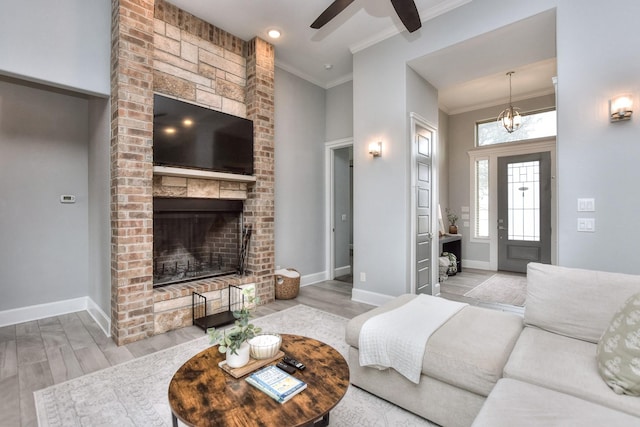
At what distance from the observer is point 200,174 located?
3381 millimetres

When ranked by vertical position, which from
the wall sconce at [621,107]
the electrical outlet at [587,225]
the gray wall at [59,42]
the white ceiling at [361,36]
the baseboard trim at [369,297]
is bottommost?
the baseboard trim at [369,297]

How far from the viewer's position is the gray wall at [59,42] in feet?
8.18

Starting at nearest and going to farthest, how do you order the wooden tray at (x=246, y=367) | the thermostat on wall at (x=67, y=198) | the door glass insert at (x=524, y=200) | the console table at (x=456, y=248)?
the wooden tray at (x=246, y=367)
the thermostat on wall at (x=67, y=198)
the door glass insert at (x=524, y=200)
the console table at (x=456, y=248)

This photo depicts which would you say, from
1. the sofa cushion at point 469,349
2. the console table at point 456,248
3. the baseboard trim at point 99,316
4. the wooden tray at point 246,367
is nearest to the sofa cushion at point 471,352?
the sofa cushion at point 469,349

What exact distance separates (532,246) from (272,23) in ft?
19.3

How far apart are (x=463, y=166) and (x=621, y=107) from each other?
4.30 m

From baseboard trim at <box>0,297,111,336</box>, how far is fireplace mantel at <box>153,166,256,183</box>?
1608 millimetres

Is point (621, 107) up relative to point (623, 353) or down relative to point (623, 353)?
up

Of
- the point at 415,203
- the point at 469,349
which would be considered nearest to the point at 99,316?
the point at 469,349

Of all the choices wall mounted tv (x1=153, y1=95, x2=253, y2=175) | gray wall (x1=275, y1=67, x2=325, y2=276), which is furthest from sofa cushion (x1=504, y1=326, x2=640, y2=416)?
gray wall (x1=275, y1=67, x2=325, y2=276)

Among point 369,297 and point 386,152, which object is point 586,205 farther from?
point 369,297

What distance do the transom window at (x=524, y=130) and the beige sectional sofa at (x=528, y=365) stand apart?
479 centimetres

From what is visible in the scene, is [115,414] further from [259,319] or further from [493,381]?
[493,381]

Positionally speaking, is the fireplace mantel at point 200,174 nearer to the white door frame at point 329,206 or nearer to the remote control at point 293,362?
the white door frame at point 329,206
